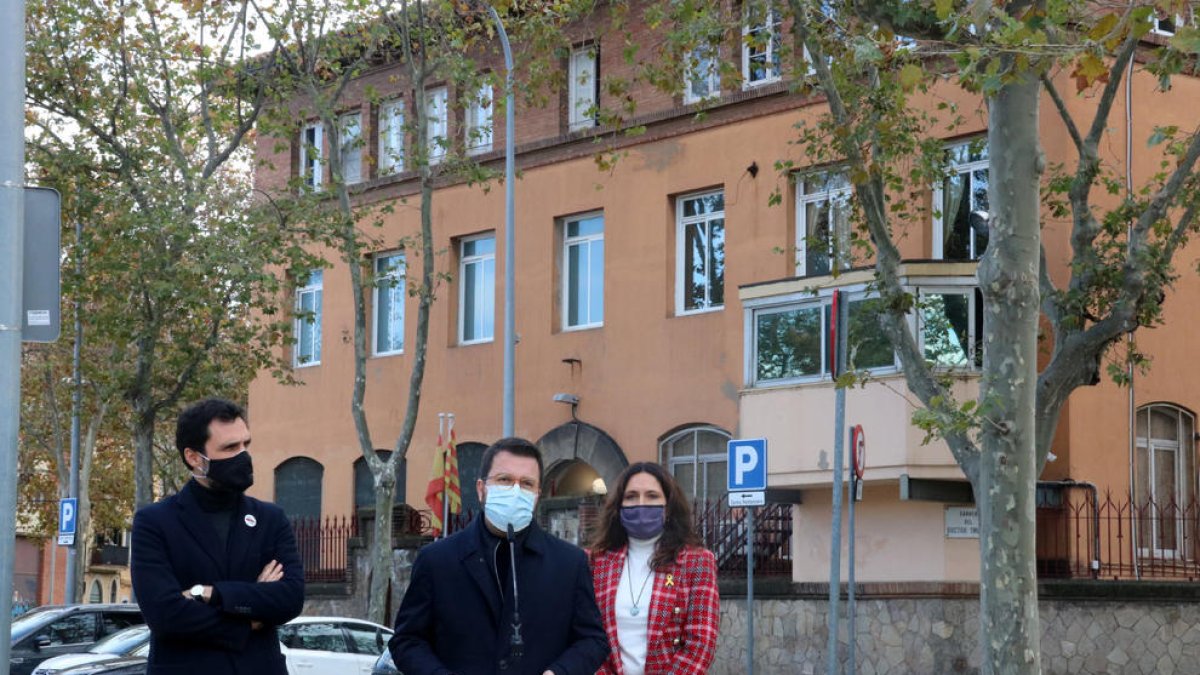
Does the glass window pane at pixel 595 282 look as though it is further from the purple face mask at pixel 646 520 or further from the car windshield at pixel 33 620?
the purple face mask at pixel 646 520

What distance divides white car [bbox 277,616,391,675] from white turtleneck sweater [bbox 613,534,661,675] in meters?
12.5

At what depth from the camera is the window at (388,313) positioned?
36.5 meters

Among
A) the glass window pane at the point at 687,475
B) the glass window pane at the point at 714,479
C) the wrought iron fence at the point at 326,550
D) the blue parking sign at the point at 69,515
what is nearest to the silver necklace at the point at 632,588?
the glass window pane at the point at 714,479

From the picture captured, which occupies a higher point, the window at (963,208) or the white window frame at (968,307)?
the window at (963,208)

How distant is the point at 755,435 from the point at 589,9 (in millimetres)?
8193

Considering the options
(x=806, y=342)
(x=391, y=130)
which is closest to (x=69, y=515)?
(x=391, y=130)

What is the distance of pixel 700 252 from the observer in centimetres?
3095

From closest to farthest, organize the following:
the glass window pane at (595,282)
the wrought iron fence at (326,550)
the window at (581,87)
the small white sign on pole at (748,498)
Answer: the small white sign on pole at (748,498)
the glass window pane at (595,282)
the window at (581,87)
the wrought iron fence at (326,550)

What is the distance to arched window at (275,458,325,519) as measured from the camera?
1523 inches

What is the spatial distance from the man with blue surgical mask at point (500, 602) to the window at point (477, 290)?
28.2 metres

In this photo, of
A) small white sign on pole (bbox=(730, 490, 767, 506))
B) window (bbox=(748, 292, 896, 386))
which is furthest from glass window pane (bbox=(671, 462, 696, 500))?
small white sign on pole (bbox=(730, 490, 767, 506))

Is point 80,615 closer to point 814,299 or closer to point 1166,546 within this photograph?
point 814,299

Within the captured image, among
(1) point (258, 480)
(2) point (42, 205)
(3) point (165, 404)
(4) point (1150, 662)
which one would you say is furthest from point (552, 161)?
(2) point (42, 205)

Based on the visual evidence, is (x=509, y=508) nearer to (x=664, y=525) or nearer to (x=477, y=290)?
(x=664, y=525)
